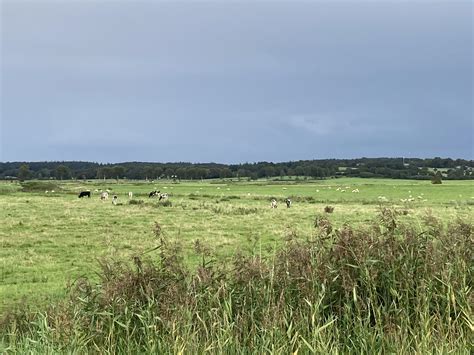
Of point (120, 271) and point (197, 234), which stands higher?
point (120, 271)

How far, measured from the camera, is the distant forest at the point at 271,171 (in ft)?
537

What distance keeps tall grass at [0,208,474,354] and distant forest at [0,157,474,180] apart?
157249 millimetres

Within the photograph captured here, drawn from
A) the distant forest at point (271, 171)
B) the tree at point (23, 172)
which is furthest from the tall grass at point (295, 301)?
the tree at point (23, 172)

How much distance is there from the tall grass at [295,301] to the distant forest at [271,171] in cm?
15725

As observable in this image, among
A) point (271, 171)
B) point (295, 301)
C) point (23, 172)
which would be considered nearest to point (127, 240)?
point (295, 301)

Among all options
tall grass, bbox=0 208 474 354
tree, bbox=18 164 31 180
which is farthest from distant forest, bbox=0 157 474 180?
tall grass, bbox=0 208 474 354

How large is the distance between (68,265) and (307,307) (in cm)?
1400

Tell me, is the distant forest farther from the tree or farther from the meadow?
the meadow

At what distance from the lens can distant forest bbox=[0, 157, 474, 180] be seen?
6447 inches

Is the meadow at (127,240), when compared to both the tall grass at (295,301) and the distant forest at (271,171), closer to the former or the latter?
the tall grass at (295,301)

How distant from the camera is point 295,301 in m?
6.51

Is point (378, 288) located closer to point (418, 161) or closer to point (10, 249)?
point (10, 249)

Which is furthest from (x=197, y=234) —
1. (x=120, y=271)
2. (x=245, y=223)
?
(x=120, y=271)

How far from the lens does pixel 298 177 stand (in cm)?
17212
